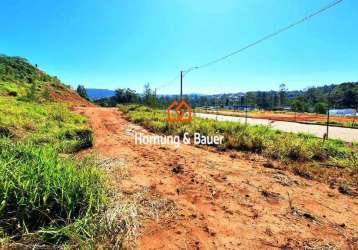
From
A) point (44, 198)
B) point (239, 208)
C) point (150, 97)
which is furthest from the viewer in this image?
point (150, 97)

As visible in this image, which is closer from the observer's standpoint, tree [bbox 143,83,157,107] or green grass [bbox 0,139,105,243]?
green grass [bbox 0,139,105,243]

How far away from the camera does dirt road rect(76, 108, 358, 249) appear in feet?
7.82

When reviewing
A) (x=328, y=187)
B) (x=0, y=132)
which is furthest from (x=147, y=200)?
(x=0, y=132)

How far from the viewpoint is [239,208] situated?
307 centimetres

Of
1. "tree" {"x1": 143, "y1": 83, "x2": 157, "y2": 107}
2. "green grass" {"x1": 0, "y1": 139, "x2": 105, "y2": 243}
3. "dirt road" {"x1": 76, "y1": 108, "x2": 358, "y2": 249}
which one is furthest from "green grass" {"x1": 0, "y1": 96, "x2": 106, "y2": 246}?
"tree" {"x1": 143, "y1": 83, "x2": 157, "y2": 107}

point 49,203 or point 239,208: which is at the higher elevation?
point 49,203

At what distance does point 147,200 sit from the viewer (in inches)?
124

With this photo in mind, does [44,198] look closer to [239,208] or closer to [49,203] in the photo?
[49,203]

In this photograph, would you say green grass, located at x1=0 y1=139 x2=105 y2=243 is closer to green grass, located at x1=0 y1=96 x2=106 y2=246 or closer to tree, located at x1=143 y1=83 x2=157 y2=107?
green grass, located at x1=0 y1=96 x2=106 y2=246

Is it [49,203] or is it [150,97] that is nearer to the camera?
[49,203]

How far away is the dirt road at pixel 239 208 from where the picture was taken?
238 cm

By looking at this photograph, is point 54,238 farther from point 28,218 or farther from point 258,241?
point 258,241

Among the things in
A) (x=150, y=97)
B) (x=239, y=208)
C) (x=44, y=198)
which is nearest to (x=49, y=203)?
(x=44, y=198)

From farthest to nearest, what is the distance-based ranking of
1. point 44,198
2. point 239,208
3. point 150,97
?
point 150,97 < point 239,208 < point 44,198
